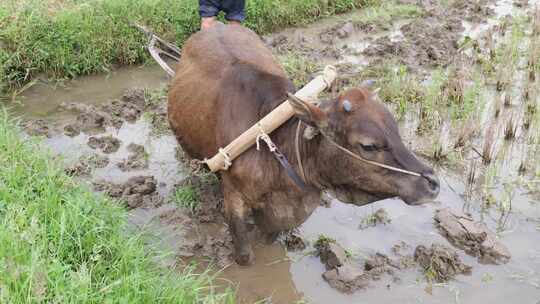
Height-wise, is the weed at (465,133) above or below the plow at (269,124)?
below

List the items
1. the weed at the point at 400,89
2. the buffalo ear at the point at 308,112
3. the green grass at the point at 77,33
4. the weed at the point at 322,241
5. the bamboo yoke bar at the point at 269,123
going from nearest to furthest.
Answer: the buffalo ear at the point at 308,112 < the bamboo yoke bar at the point at 269,123 < the weed at the point at 322,241 < the weed at the point at 400,89 < the green grass at the point at 77,33

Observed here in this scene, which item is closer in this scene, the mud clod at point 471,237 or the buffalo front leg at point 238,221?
the buffalo front leg at point 238,221

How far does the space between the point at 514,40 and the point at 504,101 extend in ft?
5.55

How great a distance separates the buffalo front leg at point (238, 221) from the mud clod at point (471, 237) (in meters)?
1.46

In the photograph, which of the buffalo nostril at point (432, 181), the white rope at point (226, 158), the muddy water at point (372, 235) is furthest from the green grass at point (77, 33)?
the buffalo nostril at point (432, 181)

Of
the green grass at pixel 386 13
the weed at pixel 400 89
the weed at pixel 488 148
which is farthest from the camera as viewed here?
the green grass at pixel 386 13

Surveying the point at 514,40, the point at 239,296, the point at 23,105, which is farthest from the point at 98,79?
the point at 514,40

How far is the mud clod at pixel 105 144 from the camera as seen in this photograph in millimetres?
5383

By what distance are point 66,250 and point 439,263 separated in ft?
7.69

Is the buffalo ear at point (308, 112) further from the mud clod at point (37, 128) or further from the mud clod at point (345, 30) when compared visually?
the mud clod at point (345, 30)

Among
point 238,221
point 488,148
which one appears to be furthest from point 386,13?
point 238,221

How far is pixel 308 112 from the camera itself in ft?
10.1

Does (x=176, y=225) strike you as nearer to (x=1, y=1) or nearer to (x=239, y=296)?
(x=239, y=296)

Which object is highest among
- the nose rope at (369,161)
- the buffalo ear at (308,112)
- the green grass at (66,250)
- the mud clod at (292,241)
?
the buffalo ear at (308,112)
